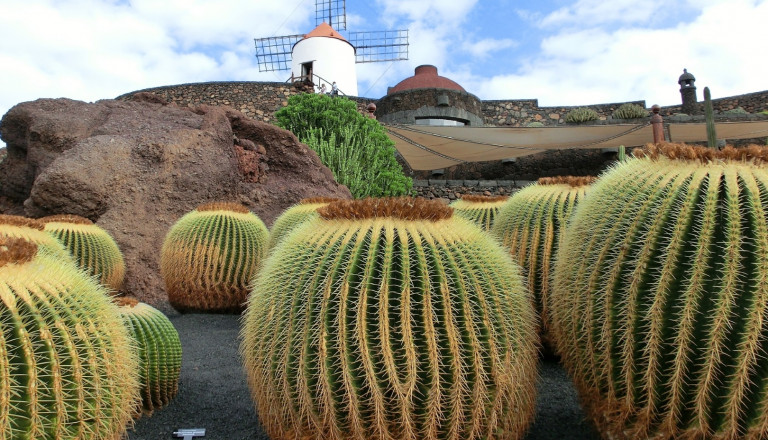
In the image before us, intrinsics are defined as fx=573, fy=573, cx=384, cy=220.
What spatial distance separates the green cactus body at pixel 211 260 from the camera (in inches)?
205

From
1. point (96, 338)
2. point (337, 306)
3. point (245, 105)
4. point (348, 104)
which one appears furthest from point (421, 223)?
point (245, 105)

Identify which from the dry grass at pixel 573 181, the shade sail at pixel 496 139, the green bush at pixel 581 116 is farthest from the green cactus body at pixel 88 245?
the green bush at pixel 581 116

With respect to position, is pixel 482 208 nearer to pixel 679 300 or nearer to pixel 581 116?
pixel 679 300

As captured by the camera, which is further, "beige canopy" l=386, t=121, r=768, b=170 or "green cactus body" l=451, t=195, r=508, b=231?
"beige canopy" l=386, t=121, r=768, b=170

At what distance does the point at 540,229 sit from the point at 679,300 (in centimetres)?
149

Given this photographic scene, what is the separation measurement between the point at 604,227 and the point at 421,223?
0.65 meters

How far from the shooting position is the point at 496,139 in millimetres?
13508

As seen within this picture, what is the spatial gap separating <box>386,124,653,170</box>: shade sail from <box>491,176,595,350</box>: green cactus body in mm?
9568

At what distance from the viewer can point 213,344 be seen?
4418 mm

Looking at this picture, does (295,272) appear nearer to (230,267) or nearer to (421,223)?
(421,223)

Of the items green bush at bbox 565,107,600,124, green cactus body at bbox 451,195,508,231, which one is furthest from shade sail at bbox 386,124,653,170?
green cactus body at bbox 451,195,508,231

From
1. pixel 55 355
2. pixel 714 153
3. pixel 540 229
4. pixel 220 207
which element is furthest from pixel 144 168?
pixel 714 153

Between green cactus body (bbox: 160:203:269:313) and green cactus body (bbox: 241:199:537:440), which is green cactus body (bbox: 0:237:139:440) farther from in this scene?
green cactus body (bbox: 160:203:269:313)

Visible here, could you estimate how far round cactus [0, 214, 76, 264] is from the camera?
3645 mm
